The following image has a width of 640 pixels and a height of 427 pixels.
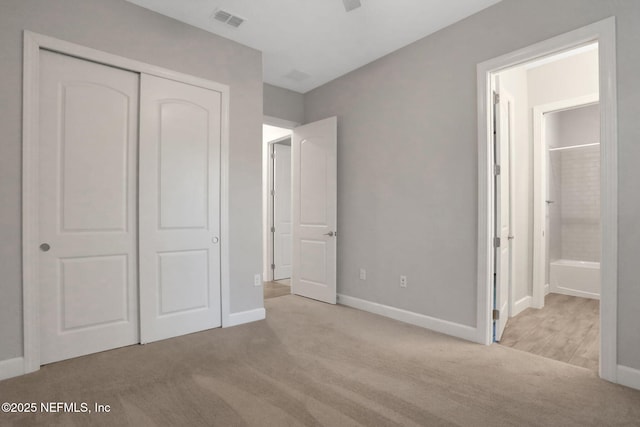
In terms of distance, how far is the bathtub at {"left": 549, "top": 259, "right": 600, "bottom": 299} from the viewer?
4.23 m

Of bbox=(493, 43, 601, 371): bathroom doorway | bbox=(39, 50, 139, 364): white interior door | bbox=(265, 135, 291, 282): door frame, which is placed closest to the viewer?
bbox=(39, 50, 139, 364): white interior door

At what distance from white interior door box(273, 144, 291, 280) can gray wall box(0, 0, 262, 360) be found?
2.25 metres

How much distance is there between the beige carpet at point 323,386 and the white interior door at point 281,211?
2861 millimetres

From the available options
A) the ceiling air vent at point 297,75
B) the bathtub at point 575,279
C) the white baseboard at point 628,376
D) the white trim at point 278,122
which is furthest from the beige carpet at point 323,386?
the ceiling air vent at point 297,75

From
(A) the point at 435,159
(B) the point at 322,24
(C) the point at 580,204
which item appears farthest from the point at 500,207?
(C) the point at 580,204

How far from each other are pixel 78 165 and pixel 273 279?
144 inches

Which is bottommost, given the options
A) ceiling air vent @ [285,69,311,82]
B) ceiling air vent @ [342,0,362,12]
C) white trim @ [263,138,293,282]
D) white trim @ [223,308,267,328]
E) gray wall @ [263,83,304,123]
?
white trim @ [223,308,267,328]

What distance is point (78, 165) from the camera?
96.3 inches

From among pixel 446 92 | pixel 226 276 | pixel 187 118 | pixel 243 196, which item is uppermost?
pixel 446 92

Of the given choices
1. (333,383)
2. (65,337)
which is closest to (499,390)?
(333,383)

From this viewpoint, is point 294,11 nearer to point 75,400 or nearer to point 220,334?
point 220,334

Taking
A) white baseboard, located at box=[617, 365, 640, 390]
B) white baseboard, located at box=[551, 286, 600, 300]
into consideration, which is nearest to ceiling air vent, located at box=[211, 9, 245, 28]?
white baseboard, located at box=[617, 365, 640, 390]

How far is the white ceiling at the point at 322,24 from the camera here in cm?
266

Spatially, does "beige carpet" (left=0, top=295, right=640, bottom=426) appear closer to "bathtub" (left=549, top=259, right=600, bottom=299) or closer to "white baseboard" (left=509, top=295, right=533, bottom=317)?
"white baseboard" (left=509, top=295, right=533, bottom=317)
